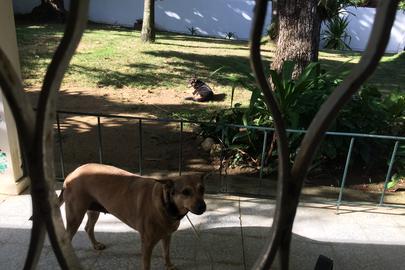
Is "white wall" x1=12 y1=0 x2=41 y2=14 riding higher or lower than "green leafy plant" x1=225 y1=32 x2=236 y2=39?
higher

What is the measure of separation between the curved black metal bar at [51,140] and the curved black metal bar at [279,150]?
388 millimetres

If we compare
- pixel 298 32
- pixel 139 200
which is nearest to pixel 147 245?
pixel 139 200

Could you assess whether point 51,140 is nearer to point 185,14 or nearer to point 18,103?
point 18,103

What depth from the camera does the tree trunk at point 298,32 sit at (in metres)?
6.12

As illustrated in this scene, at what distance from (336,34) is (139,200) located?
18935 mm

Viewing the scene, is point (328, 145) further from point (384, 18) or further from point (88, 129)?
point (384, 18)

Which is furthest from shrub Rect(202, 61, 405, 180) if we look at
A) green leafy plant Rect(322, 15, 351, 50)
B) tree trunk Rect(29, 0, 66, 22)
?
tree trunk Rect(29, 0, 66, 22)

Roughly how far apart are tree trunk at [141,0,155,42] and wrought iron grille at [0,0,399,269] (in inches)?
561

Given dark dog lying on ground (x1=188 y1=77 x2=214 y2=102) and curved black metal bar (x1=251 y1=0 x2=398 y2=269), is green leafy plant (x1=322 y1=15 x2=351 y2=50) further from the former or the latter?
curved black metal bar (x1=251 y1=0 x2=398 y2=269)

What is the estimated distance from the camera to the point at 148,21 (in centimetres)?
1502

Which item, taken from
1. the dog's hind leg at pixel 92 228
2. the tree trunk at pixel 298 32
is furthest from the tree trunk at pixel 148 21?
the dog's hind leg at pixel 92 228

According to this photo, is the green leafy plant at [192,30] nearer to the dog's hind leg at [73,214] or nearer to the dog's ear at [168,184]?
the dog's hind leg at [73,214]

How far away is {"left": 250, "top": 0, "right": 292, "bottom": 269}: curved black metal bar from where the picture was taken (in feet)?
2.97

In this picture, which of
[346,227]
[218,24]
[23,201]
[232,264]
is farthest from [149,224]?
[218,24]
